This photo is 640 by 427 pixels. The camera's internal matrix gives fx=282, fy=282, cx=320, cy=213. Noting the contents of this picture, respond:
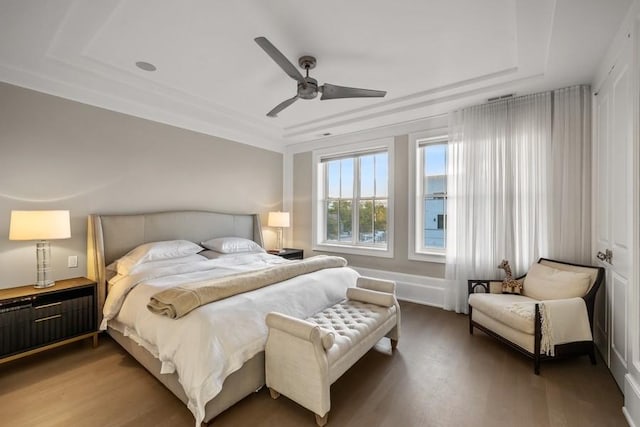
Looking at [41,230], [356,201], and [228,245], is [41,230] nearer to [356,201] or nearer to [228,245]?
[228,245]

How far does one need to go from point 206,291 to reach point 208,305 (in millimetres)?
107

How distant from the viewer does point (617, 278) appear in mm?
2236

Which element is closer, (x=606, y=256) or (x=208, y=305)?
(x=208, y=305)

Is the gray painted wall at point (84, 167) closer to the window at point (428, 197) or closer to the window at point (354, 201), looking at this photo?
the window at point (354, 201)

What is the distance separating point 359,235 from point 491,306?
2.50 metres

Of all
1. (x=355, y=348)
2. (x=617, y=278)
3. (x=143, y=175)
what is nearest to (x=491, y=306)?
(x=617, y=278)

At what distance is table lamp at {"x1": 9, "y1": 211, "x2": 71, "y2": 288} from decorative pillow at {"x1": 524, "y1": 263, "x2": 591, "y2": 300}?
15.3 ft

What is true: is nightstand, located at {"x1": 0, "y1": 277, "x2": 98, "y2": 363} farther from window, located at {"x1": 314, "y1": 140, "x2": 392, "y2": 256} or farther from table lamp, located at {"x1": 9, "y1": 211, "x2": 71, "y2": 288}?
window, located at {"x1": 314, "y1": 140, "x2": 392, "y2": 256}

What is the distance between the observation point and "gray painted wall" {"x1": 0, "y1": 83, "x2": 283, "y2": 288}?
2.71m

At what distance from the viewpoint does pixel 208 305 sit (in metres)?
1.96

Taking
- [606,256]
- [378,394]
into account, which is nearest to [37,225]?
[378,394]

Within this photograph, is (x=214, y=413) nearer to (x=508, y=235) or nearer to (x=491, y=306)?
(x=491, y=306)

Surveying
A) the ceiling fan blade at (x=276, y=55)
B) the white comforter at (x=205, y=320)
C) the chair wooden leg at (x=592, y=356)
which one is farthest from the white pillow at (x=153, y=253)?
the chair wooden leg at (x=592, y=356)

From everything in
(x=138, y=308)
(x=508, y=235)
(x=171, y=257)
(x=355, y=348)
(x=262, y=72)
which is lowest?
(x=355, y=348)
